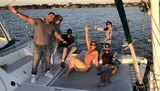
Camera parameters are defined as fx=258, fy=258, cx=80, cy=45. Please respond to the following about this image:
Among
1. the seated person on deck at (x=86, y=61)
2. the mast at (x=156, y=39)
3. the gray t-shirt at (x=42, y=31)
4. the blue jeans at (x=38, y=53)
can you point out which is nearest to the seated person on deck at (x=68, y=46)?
the seated person on deck at (x=86, y=61)

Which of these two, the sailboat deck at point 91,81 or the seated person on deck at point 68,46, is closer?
the sailboat deck at point 91,81

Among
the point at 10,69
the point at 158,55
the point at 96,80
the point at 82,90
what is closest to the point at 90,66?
the point at 96,80

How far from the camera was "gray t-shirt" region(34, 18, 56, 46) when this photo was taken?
6.14 m

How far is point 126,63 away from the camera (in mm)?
7812

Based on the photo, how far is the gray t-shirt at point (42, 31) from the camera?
242 inches

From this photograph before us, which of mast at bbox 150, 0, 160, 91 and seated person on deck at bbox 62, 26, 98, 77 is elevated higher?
mast at bbox 150, 0, 160, 91

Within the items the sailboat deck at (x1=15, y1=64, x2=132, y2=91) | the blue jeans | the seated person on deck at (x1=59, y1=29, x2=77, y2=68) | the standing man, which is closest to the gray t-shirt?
the standing man

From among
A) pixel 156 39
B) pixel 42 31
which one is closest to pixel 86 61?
pixel 42 31

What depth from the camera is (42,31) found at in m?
6.16

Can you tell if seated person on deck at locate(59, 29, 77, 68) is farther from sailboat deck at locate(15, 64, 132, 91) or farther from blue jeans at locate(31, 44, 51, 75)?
blue jeans at locate(31, 44, 51, 75)

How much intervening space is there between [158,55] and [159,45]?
0.18 meters

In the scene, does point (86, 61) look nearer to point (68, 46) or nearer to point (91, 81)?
point (91, 81)

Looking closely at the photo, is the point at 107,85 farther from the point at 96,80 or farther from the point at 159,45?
the point at 159,45

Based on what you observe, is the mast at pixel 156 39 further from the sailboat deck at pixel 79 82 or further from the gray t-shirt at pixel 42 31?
the gray t-shirt at pixel 42 31
